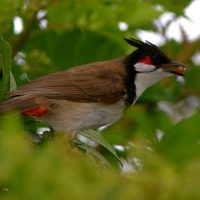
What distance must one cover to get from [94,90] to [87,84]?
5cm

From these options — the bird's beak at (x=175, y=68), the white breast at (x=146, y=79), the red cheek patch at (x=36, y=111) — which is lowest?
the white breast at (x=146, y=79)

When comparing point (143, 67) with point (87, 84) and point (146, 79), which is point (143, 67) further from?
point (87, 84)

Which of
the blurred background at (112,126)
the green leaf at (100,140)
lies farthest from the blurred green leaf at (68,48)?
the green leaf at (100,140)

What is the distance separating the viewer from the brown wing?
294 centimetres

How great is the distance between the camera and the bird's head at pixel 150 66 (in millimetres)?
3461

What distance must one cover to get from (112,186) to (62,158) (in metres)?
0.07

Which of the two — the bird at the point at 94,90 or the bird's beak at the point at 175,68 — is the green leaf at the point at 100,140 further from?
the bird's beak at the point at 175,68

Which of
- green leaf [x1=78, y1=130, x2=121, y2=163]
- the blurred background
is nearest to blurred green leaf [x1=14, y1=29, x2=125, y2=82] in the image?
the blurred background

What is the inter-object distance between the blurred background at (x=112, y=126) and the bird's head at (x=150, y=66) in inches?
3.2

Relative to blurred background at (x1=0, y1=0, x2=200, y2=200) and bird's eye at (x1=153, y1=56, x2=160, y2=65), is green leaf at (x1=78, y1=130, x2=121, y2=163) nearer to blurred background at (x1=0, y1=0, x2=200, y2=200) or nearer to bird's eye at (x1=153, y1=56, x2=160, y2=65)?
blurred background at (x1=0, y1=0, x2=200, y2=200)

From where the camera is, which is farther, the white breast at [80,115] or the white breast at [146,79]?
the white breast at [146,79]

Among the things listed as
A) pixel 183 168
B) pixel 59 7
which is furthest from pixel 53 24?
pixel 183 168

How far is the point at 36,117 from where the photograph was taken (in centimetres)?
279

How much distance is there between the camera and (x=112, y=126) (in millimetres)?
3424
